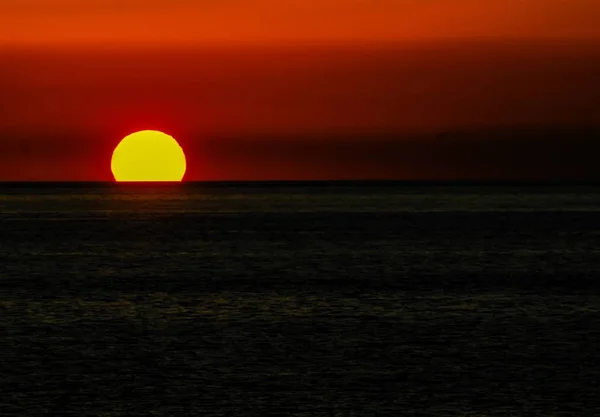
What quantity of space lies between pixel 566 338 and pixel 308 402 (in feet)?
24.6

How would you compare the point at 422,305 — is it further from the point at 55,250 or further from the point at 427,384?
the point at 55,250

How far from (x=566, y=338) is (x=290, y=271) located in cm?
1684

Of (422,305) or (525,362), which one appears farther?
(422,305)

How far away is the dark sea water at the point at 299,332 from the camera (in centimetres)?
1777

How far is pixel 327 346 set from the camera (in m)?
22.5

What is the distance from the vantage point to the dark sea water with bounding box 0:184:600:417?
58.3ft

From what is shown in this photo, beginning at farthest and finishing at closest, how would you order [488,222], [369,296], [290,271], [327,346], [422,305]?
1. [488,222]
2. [290,271]
3. [369,296]
4. [422,305]
5. [327,346]

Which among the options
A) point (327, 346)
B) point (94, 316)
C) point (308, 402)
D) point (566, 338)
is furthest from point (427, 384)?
point (94, 316)

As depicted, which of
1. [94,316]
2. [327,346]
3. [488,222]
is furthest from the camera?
[488,222]

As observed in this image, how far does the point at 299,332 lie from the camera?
80.6ft

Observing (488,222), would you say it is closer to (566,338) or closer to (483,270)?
(483,270)

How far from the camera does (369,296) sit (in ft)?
104

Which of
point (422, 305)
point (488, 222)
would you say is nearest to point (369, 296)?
point (422, 305)

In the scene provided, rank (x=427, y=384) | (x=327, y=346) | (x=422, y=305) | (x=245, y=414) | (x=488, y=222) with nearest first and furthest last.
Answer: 1. (x=245, y=414)
2. (x=427, y=384)
3. (x=327, y=346)
4. (x=422, y=305)
5. (x=488, y=222)
